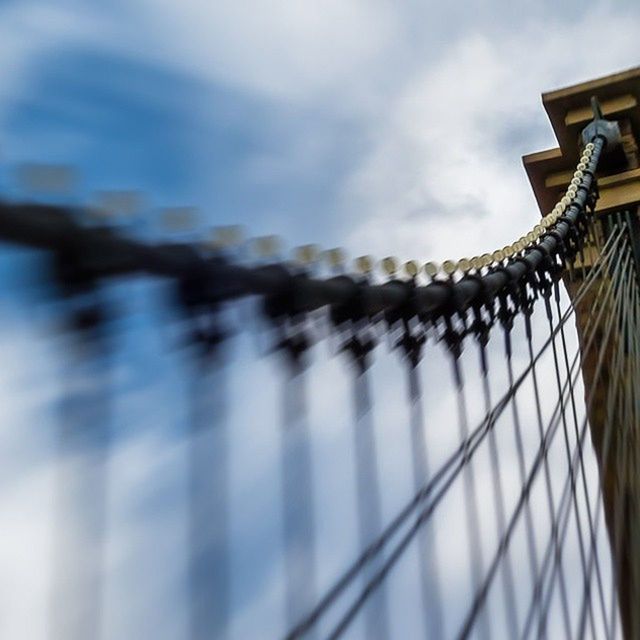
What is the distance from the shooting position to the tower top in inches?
164

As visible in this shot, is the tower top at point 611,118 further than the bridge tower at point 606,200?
Yes

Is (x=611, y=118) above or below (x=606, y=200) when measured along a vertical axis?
above

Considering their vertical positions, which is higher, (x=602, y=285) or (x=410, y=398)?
(x=602, y=285)

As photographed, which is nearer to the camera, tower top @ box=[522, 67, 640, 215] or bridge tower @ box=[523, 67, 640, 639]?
bridge tower @ box=[523, 67, 640, 639]

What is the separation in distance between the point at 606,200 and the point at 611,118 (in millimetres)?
327

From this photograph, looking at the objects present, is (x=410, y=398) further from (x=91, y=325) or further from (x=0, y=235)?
(x=0, y=235)

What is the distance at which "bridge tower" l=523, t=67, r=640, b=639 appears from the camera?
3.44m

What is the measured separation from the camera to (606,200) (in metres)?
4.23

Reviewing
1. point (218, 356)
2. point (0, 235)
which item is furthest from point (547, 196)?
point (0, 235)

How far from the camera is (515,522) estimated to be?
2.62 meters

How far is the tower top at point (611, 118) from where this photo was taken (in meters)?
4.17

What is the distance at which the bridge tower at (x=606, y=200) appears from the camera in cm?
344

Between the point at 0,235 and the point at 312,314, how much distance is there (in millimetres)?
771

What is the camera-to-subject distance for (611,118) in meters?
4.20
